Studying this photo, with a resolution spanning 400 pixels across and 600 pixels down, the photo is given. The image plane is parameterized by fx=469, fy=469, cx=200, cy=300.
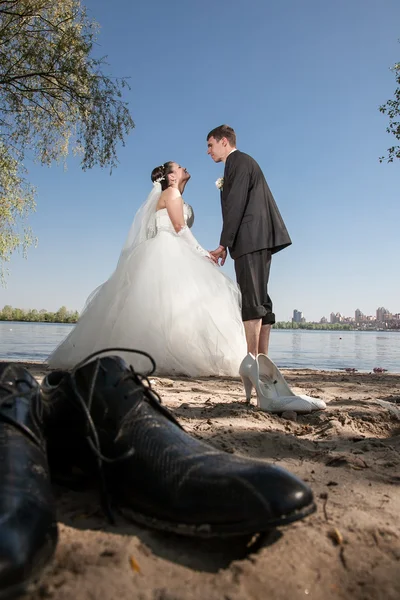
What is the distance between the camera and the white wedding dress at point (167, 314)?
5.60 metres

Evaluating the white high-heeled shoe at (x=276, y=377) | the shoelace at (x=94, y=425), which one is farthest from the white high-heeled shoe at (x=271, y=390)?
the shoelace at (x=94, y=425)

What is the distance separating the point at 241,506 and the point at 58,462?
0.61 metres

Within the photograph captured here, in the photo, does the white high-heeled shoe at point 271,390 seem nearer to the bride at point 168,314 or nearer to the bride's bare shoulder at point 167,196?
the bride at point 168,314

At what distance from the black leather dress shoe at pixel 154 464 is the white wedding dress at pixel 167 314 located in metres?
4.18

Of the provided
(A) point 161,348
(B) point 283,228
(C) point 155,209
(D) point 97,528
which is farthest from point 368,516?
(C) point 155,209

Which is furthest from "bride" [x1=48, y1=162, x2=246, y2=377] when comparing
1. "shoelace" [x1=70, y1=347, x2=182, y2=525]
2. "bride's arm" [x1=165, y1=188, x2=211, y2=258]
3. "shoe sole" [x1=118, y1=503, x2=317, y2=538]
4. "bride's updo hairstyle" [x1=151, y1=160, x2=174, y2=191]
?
"shoe sole" [x1=118, y1=503, x2=317, y2=538]

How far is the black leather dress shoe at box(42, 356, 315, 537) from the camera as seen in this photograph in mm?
989

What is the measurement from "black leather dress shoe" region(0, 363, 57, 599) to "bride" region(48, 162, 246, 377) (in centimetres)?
429

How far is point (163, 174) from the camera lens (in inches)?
274

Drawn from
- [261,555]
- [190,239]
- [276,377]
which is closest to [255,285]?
[276,377]

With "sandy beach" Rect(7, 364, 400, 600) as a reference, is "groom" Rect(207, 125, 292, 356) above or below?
above

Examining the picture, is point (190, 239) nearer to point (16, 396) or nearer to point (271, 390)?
point (271, 390)

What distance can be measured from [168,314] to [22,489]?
15.7ft

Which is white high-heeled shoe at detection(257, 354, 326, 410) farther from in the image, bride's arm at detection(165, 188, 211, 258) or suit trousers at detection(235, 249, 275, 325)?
bride's arm at detection(165, 188, 211, 258)
